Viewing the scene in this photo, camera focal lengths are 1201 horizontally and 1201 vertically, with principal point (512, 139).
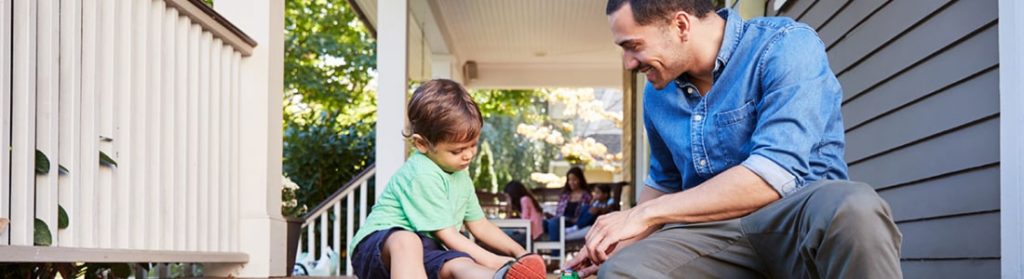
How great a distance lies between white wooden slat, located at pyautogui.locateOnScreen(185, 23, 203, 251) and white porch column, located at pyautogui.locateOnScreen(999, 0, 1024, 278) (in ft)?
7.60

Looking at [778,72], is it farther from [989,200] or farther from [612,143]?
[612,143]

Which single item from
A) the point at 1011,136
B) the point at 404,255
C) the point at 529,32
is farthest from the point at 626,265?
the point at 529,32

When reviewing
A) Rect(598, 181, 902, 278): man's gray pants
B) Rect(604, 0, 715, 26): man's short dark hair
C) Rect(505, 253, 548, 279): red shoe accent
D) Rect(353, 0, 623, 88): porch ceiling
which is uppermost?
Rect(353, 0, 623, 88): porch ceiling

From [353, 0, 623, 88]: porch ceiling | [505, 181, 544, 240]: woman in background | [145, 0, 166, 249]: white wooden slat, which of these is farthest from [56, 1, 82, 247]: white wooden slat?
[505, 181, 544, 240]: woman in background

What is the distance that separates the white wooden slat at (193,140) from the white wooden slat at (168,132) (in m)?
0.14

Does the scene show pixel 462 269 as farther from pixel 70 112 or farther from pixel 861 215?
pixel 861 215

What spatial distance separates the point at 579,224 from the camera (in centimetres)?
958

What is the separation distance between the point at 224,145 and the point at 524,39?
658cm

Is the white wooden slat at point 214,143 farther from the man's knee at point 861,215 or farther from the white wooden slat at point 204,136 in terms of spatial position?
the man's knee at point 861,215

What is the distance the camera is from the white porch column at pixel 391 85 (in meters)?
6.22

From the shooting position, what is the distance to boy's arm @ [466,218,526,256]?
3109mm

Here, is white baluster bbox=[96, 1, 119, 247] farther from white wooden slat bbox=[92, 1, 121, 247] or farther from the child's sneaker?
the child's sneaker

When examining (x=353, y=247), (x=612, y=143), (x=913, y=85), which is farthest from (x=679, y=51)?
(x=612, y=143)

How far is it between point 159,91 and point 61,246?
0.71m
